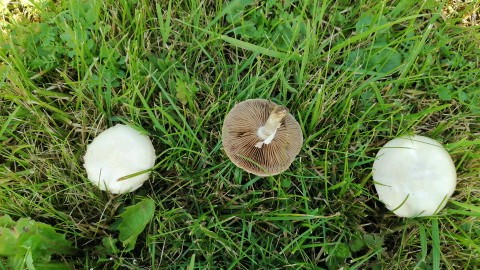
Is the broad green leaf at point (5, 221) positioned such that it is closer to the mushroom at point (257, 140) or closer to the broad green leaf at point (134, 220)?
the broad green leaf at point (134, 220)

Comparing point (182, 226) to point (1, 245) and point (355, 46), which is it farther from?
point (355, 46)

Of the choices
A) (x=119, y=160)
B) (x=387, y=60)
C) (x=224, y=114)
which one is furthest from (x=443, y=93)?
(x=119, y=160)

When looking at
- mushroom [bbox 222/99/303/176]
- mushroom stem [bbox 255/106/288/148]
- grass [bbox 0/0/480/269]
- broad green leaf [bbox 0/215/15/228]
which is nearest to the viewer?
mushroom stem [bbox 255/106/288/148]

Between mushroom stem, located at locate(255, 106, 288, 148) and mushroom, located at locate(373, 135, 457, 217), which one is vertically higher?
mushroom stem, located at locate(255, 106, 288, 148)

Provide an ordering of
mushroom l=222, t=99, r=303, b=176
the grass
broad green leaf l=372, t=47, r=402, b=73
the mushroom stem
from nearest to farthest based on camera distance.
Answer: the mushroom stem, mushroom l=222, t=99, r=303, b=176, the grass, broad green leaf l=372, t=47, r=402, b=73

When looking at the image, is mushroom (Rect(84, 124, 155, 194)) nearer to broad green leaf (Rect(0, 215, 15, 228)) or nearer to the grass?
the grass

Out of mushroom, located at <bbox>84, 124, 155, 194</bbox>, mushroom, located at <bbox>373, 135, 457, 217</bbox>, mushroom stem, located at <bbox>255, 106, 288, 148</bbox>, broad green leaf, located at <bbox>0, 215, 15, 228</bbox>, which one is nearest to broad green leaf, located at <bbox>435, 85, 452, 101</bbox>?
mushroom, located at <bbox>373, 135, 457, 217</bbox>

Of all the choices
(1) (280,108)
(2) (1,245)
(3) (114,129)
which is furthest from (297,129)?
(2) (1,245)
